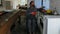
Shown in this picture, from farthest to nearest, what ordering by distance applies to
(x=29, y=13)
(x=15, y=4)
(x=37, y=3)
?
(x=15, y=4) < (x=37, y=3) < (x=29, y=13)

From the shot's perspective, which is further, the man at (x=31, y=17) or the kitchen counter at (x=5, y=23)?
the man at (x=31, y=17)

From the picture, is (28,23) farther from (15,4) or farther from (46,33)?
(15,4)

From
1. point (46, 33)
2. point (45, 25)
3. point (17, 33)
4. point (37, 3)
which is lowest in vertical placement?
point (17, 33)

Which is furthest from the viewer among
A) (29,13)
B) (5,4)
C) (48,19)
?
(5,4)

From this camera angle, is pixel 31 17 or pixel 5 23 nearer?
pixel 5 23

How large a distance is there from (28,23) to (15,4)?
7.61 meters

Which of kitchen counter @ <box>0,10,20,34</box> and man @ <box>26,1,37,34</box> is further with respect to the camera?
man @ <box>26,1,37,34</box>

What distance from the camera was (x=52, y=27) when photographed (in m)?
2.46

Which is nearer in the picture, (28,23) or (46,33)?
(46,33)

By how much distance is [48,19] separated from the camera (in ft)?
8.02

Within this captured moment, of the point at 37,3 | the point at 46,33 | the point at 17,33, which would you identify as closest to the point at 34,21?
the point at 46,33

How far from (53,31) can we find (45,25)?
0.63 feet

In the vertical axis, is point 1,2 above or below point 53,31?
above

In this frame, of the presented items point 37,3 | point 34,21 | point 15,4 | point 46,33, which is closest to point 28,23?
point 34,21
